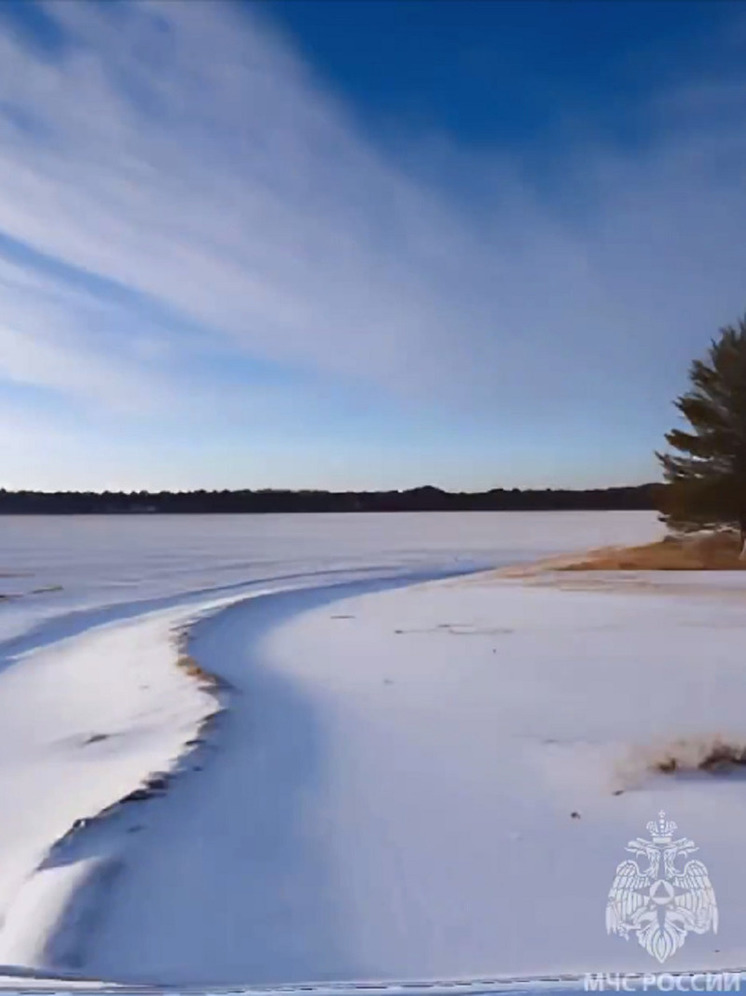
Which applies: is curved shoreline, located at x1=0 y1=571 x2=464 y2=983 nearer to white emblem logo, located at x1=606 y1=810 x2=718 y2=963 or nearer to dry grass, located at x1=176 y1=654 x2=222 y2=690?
dry grass, located at x1=176 y1=654 x2=222 y2=690

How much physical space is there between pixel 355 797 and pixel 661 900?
1.43 meters

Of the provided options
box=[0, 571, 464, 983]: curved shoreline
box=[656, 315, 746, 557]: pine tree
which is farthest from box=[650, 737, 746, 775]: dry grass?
box=[656, 315, 746, 557]: pine tree

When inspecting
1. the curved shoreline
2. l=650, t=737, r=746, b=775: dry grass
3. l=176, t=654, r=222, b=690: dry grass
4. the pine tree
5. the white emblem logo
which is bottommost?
l=176, t=654, r=222, b=690: dry grass

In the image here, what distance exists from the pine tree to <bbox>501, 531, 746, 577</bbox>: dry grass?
0.53 m

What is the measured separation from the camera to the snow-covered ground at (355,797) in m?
2.45

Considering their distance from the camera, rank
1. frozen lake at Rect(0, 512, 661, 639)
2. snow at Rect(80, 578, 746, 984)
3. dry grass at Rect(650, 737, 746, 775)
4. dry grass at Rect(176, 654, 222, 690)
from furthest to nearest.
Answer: frozen lake at Rect(0, 512, 661, 639) → dry grass at Rect(176, 654, 222, 690) → dry grass at Rect(650, 737, 746, 775) → snow at Rect(80, 578, 746, 984)

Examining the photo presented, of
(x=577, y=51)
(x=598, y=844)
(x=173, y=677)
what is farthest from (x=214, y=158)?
(x=173, y=677)

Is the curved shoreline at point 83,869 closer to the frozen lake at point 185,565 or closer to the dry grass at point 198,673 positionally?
the dry grass at point 198,673

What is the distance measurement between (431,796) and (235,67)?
3241mm

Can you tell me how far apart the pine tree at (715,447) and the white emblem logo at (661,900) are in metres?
19.1

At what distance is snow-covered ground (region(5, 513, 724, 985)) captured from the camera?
2.45 m

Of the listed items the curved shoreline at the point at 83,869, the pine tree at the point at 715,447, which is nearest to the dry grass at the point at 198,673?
the curved shoreline at the point at 83,869

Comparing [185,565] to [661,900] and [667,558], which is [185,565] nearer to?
[667,558]

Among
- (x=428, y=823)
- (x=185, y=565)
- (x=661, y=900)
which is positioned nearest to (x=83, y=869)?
(x=428, y=823)
